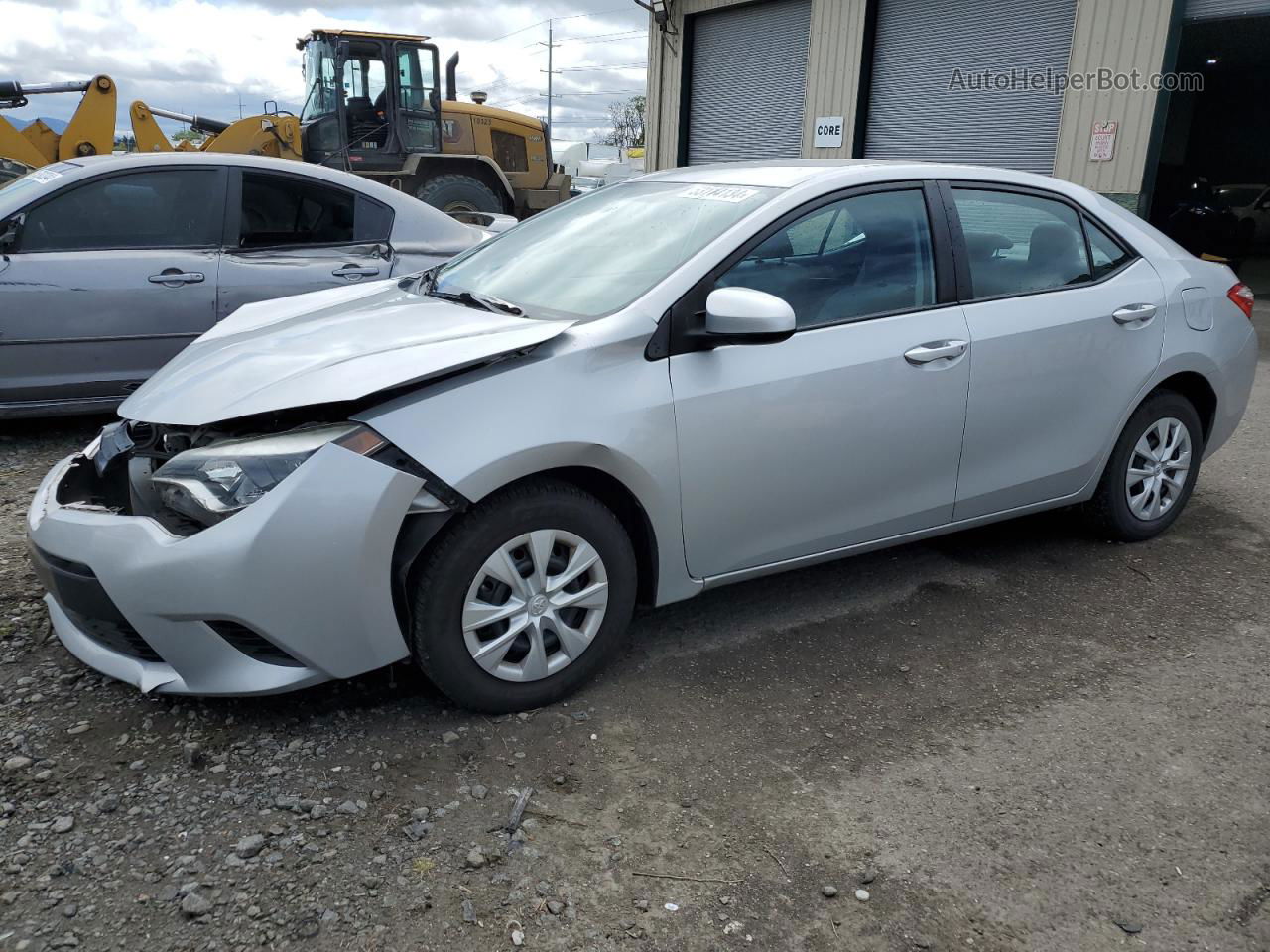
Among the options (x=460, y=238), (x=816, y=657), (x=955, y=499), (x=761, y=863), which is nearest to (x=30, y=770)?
(x=761, y=863)

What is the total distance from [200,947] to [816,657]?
6.60 feet

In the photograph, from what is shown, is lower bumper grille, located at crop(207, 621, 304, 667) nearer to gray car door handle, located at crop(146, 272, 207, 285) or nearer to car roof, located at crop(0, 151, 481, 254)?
gray car door handle, located at crop(146, 272, 207, 285)

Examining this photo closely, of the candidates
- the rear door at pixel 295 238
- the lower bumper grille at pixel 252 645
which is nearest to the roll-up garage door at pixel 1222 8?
the rear door at pixel 295 238

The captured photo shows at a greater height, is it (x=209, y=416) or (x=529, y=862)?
(x=209, y=416)

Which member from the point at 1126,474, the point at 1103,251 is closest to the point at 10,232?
the point at 1103,251

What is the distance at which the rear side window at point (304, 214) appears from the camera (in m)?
5.57

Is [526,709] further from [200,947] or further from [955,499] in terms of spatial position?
[955,499]

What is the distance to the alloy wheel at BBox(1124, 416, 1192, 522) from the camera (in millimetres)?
4230

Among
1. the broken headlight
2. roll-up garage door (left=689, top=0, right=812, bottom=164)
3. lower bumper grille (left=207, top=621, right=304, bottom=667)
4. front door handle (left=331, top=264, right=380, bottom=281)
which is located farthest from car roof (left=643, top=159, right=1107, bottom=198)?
roll-up garage door (left=689, top=0, right=812, bottom=164)

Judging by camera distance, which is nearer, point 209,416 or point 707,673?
point 209,416

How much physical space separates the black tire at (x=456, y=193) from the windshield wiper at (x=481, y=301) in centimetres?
1044

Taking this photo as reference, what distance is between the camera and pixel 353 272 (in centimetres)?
567

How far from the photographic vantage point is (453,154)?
1381cm

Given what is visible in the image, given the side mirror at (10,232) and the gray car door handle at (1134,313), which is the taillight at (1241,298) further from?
the side mirror at (10,232)
